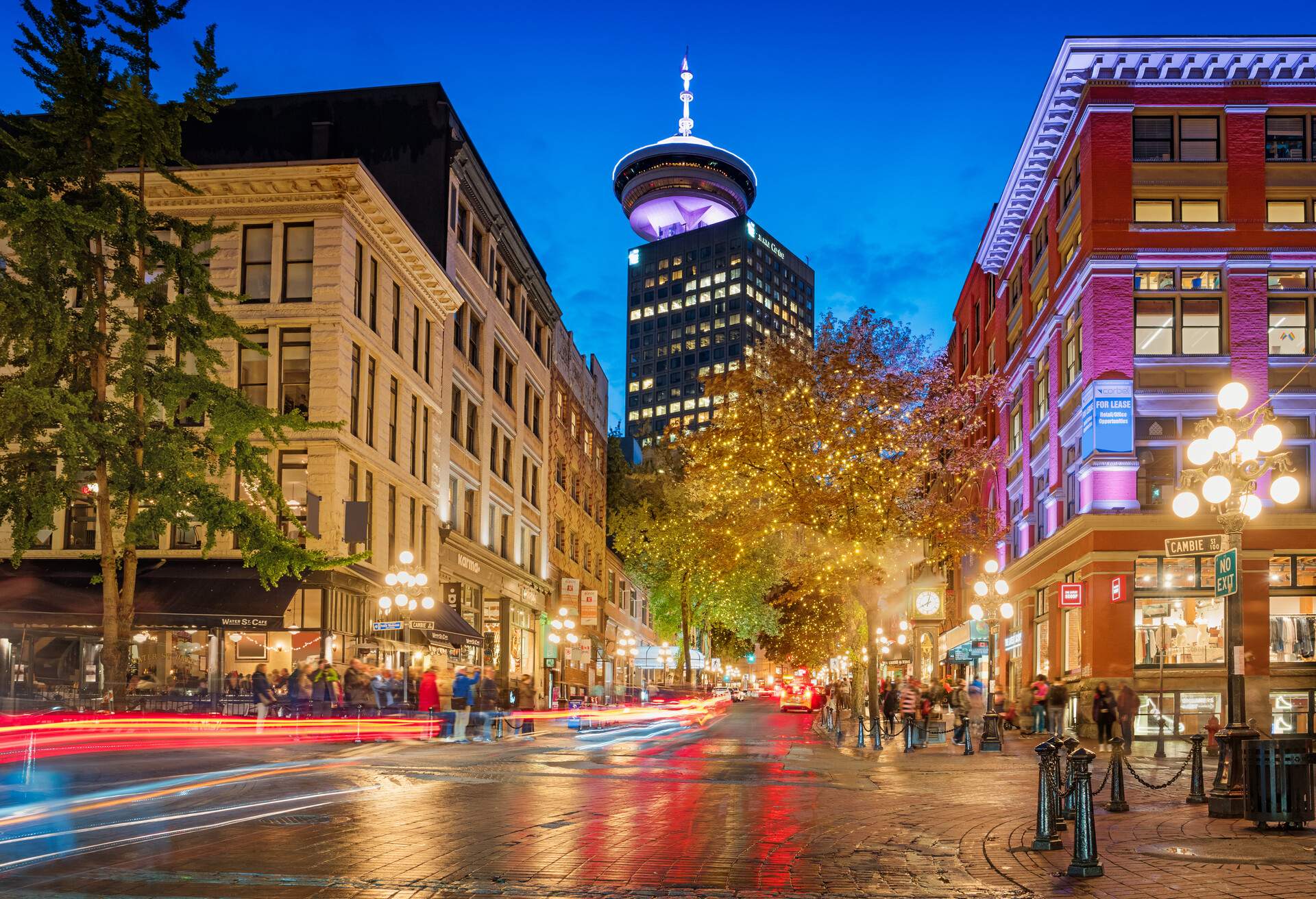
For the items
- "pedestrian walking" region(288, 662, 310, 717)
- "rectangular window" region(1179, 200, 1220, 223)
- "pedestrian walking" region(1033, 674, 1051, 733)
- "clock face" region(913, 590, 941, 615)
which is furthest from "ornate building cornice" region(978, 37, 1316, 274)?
"pedestrian walking" region(288, 662, 310, 717)

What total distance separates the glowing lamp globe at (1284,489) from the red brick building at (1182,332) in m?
21.6

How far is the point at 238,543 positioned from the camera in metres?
32.0

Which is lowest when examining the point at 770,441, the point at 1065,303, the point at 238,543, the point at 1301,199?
the point at 238,543

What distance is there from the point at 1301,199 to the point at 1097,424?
9.64 metres

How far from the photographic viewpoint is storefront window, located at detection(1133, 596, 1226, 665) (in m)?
39.2

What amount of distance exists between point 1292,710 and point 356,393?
2886cm

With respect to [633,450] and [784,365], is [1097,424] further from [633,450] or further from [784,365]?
[633,450]

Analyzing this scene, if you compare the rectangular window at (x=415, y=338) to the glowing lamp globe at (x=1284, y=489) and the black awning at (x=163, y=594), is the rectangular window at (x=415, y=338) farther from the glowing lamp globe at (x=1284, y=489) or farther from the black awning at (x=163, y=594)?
the glowing lamp globe at (x=1284, y=489)

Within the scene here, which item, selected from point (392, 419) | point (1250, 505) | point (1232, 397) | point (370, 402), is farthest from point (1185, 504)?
point (392, 419)

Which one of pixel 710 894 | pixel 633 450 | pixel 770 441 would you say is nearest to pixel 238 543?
pixel 770 441

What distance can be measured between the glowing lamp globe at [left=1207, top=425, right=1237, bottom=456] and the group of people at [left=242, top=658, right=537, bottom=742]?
20349 mm

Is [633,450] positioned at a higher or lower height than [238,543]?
higher

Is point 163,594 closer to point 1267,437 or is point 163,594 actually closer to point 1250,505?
point 1250,505

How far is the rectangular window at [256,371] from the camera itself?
3606 cm
